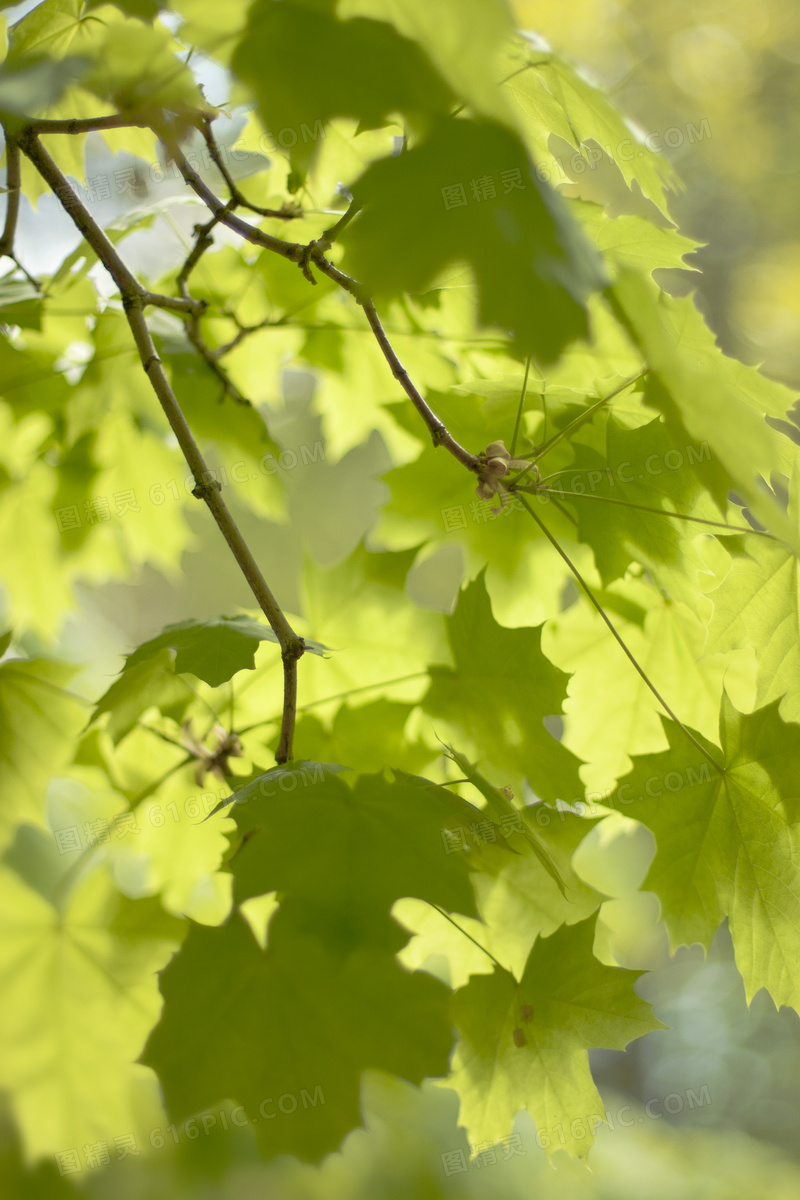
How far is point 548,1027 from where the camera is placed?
0.69 metres

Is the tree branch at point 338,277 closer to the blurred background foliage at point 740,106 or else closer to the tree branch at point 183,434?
the tree branch at point 183,434

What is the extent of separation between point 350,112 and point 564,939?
0.64 m

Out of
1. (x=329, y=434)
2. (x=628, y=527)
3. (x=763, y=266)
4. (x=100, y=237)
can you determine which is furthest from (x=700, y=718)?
(x=763, y=266)

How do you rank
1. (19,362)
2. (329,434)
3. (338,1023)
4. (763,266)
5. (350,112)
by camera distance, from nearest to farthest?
1. (350,112)
2. (338,1023)
3. (19,362)
4. (329,434)
5. (763,266)

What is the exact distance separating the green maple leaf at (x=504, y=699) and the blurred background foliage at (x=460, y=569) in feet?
4.75

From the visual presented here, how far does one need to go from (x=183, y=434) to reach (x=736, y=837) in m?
0.60

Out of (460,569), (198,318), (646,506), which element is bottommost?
(460,569)

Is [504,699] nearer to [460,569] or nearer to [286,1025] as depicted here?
[286,1025]

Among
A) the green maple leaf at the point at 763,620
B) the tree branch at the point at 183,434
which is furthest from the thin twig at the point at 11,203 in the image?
the green maple leaf at the point at 763,620

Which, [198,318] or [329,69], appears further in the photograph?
[198,318]

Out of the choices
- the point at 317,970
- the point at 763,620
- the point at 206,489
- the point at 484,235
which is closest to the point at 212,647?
the point at 206,489

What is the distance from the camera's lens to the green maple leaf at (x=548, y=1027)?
0.69 m

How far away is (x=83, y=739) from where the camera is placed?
90 centimetres

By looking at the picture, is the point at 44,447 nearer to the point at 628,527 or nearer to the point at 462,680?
the point at 462,680
